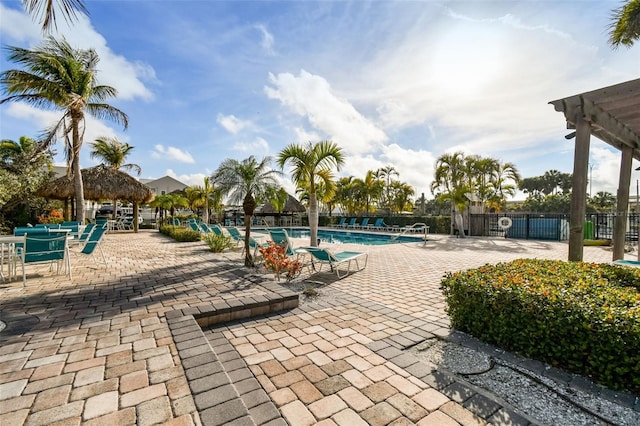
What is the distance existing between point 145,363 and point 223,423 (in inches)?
43.4

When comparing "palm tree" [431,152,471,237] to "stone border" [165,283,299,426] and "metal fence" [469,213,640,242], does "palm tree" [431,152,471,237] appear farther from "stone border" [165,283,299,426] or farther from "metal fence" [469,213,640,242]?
"stone border" [165,283,299,426]

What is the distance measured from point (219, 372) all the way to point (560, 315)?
267 centimetres

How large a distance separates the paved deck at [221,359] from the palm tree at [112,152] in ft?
64.9

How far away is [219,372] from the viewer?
2.20 meters

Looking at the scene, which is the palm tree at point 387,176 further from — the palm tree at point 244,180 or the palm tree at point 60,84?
the palm tree at point 60,84

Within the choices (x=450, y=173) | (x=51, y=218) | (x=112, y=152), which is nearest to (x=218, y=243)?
(x=51, y=218)

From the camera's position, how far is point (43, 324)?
10.5 feet

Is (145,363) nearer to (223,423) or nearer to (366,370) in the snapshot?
(223,423)

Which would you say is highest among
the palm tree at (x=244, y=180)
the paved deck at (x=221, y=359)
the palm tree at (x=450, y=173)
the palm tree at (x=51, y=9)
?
the palm tree at (x=450, y=173)

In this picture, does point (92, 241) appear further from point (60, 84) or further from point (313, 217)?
point (60, 84)

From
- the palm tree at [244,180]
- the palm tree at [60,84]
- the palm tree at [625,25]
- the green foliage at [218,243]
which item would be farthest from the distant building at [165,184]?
the palm tree at [625,25]

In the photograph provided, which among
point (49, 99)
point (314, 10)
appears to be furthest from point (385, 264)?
point (49, 99)

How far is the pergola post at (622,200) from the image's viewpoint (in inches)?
248

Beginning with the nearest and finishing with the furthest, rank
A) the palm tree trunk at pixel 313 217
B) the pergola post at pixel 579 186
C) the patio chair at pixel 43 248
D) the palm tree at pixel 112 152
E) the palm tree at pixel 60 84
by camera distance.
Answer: the pergola post at pixel 579 186, the patio chair at pixel 43 248, the palm tree trunk at pixel 313 217, the palm tree at pixel 60 84, the palm tree at pixel 112 152
